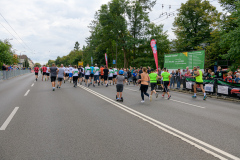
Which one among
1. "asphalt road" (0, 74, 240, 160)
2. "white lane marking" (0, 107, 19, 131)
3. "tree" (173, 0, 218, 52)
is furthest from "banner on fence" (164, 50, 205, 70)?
"tree" (173, 0, 218, 52)

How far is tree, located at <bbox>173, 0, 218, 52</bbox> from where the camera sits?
35969mm

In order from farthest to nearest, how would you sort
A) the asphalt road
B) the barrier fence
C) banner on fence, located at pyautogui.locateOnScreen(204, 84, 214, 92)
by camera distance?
banner on fence, located at pyautogui.locateOnScreen(204, 84, 214, 92), the barrier fence, the asphalt road

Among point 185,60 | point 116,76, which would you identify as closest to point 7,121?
point 116,76

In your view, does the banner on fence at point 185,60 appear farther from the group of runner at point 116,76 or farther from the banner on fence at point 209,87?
the banner on fence at point 209,87

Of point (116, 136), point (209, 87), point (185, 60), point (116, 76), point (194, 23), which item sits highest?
point (194, 23)

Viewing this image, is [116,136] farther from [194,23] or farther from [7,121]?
[194,23]

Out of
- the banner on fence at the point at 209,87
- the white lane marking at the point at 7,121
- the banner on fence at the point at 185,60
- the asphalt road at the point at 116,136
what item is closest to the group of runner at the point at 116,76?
the banner on fence at the point at 209,87

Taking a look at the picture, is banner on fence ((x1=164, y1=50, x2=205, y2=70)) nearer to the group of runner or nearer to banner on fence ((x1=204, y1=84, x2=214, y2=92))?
the group of runner

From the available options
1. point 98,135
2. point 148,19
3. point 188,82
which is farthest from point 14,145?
point 148,19

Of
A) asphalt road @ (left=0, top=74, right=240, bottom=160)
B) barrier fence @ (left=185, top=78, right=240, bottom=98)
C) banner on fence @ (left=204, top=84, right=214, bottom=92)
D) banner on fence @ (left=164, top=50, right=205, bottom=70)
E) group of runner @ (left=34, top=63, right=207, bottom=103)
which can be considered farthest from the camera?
banner on fence @ (left=164, top=50, right=205, bottom=70)

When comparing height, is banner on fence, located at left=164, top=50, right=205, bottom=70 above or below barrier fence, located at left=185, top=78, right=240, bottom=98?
above

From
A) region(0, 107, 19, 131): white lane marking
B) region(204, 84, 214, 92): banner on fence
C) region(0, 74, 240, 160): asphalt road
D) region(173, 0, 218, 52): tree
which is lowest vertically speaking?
region(0, 74, 240, 160): asphalt road

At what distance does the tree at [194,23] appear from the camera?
35969 mm

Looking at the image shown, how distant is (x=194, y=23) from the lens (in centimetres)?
3744
